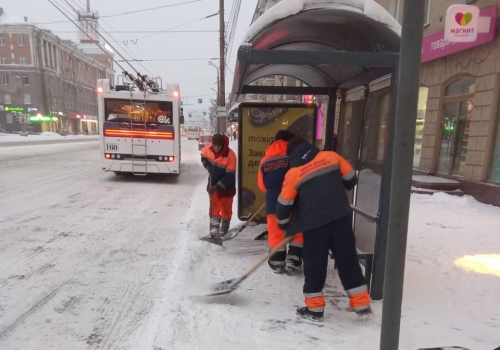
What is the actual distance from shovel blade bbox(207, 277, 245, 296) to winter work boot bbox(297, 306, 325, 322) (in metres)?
0.72

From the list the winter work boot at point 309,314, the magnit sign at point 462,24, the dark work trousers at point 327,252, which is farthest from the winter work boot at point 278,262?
the magnit sign at point 462,24

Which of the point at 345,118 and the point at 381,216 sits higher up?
the point at 345,118

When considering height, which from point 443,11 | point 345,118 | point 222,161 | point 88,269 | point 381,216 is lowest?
point 88,269

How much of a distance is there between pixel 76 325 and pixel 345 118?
421cm

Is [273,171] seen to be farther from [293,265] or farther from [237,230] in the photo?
[237,230]

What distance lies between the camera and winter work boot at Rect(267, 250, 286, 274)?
13.5ft

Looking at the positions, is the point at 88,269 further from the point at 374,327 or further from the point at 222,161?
the point at 374,327

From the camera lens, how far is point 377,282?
11.3 ft

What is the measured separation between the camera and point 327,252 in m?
3.05

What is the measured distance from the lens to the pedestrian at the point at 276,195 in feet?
13.0

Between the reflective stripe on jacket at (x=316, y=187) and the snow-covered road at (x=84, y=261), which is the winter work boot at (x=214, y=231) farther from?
the reflective stripe on jacket at (x=316, y=187)

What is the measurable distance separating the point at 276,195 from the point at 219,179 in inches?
53.9

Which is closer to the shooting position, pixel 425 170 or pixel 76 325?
pixel 76 325

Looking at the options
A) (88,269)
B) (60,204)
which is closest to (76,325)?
(88,269)
